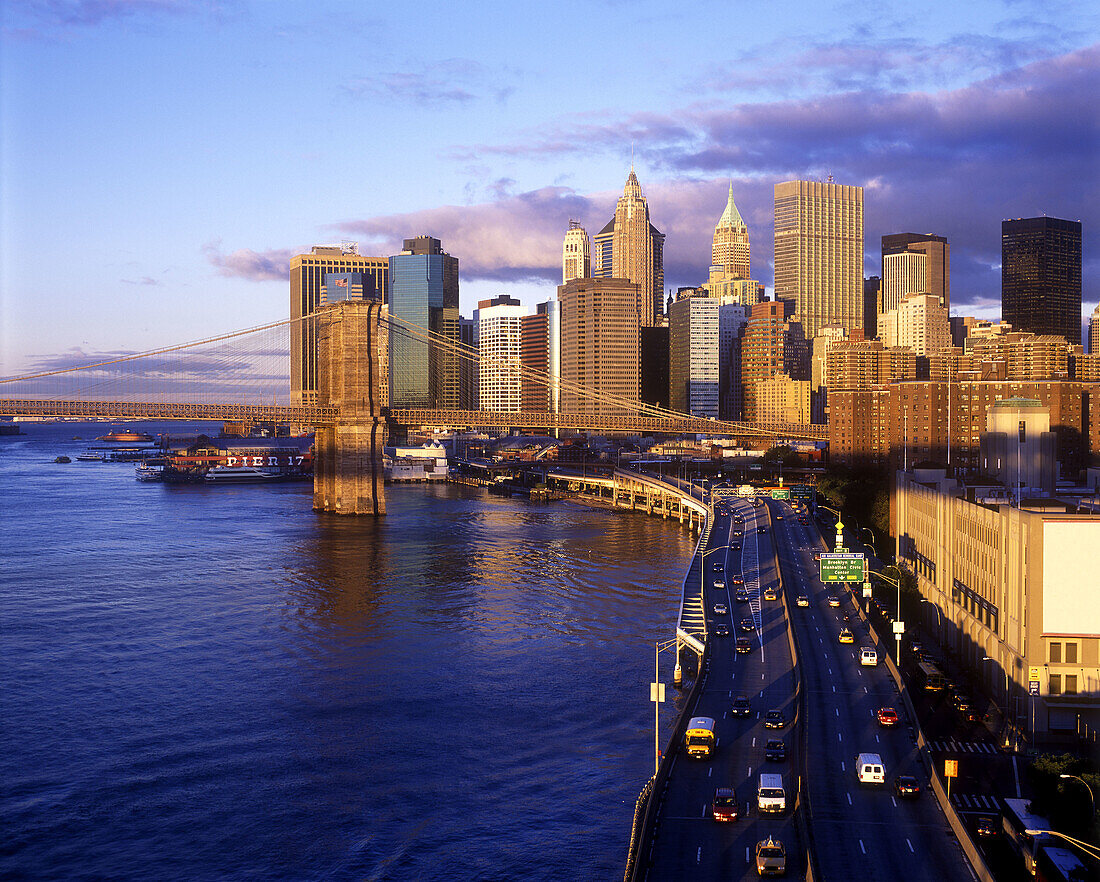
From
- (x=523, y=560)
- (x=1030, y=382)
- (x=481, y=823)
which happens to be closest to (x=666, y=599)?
(x=523, y=560)

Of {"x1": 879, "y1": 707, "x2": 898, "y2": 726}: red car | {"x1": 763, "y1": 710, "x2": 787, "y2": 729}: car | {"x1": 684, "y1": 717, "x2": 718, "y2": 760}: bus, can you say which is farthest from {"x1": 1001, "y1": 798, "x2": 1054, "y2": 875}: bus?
{"x1": 684, "y1": 717, "x2": 718, "y2": 760}: bus

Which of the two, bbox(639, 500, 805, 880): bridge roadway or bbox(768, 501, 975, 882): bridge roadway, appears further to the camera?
bbox(639, 500, 805, 880): bridge roadway

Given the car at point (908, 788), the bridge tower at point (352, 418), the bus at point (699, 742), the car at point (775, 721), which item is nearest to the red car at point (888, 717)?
the car at point (775, 721)

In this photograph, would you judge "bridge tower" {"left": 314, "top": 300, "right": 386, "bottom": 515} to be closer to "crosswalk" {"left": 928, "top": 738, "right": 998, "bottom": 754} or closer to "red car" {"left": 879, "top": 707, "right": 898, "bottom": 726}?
"crosswalk" {"left": 928, "top": 738, "right": 998, "bottom": 754}

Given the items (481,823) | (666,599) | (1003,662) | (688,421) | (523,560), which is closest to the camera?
(481,823)

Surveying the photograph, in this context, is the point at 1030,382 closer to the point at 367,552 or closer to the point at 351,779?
the point at 367,552
